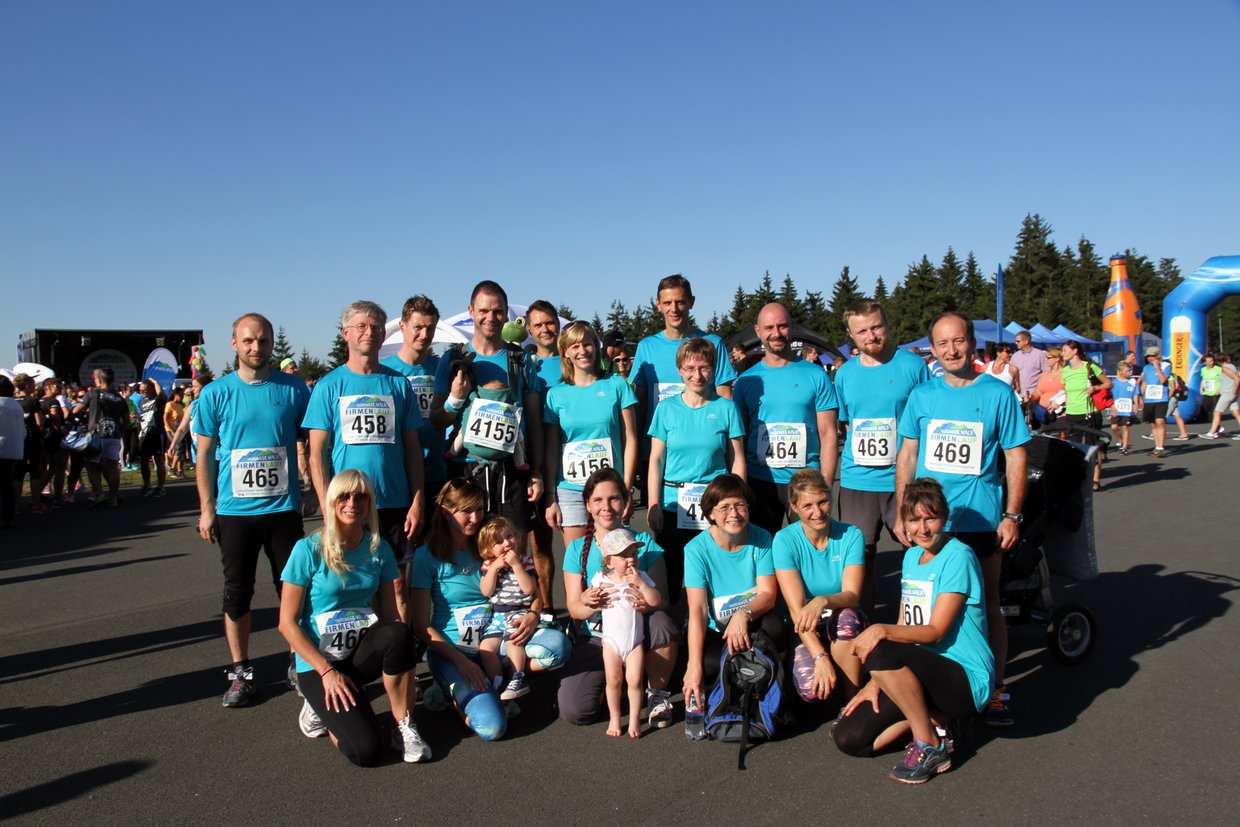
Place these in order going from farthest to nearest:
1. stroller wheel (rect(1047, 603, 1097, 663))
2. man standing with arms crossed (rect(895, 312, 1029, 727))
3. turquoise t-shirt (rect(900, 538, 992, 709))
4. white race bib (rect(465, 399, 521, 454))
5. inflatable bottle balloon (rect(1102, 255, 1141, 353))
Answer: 1. inflatable bottle balloon (rect(1102, 255, 1141, 353))
2. white race bib (rect(465, 399, 521, 454))
3. stroller wheel (rect(1047, 603, 1097, 663))
4. man standing with arms crossed (rect(895, 312, 1029, 727))
5. turquoise t-shirt (rect(900, 538, 992, 709))

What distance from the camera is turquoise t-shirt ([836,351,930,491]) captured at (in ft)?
Answer: 15.8

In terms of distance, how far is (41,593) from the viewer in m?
7.33

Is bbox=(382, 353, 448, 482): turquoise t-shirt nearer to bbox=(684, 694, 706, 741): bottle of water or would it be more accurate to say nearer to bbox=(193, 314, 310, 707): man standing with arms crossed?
bbox=(193, 314, 310, 707): man standing with arms crossed

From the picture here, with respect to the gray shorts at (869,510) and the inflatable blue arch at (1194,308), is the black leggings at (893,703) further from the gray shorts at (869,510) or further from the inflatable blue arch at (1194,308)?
the inflatable blue arch at (1194,308)

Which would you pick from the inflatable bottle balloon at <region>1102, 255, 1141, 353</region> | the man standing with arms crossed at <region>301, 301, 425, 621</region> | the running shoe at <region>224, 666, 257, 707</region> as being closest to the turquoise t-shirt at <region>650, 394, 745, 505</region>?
the man standing with arms crossed at <region>301, 301, 425, 621</region>

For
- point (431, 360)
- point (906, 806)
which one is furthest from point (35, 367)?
point (906, 806)

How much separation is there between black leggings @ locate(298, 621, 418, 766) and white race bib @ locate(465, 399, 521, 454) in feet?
3.87

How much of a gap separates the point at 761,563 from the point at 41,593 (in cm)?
623

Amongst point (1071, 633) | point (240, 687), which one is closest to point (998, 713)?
point (1071, 633)

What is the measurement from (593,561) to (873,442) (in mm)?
1654

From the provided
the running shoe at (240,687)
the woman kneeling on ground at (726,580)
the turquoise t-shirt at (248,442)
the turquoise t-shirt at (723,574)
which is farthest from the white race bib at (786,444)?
the running shoe at (240,687)

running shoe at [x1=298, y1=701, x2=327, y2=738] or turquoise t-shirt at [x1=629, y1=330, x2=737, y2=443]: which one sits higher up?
turquoise t-shirt at [x1=629, y1=330, x2=737, y2=443]

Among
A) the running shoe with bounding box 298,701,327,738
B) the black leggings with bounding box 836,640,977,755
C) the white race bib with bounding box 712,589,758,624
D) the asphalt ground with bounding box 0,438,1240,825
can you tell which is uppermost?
the white race bib with bounding box 712,589,758,624

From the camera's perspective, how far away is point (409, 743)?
3.77m
